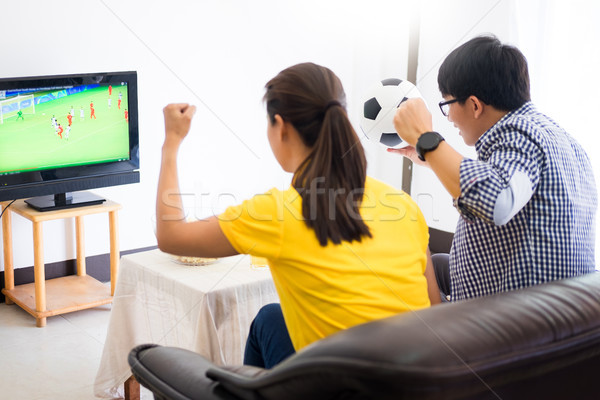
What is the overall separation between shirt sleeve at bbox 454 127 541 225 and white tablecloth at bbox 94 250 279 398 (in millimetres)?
823

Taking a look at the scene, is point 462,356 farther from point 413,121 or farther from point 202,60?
point 202,60

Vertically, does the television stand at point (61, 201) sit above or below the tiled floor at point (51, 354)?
above

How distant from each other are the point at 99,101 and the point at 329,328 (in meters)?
2.17

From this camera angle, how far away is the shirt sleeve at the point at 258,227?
134cm

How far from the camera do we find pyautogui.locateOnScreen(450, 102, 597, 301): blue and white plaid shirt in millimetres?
1445

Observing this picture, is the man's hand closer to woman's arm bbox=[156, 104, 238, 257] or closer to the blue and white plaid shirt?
the blue and white plaid shirt

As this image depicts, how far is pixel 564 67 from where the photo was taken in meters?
3.27

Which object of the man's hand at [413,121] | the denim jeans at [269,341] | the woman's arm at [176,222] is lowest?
the denim jeans at [269,341]

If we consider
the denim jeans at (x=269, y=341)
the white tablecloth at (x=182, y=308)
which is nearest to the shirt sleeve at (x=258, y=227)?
the denim jeans at (x=269, y=341)

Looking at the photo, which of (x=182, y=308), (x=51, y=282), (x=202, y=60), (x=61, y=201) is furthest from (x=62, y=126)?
(x=182, y=308)

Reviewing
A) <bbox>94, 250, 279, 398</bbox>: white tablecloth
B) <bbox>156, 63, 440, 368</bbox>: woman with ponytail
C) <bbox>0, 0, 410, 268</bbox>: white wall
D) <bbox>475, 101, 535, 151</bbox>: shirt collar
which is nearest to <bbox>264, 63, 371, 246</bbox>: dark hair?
<bbox>156, 63, 440, 368</bbox>: woman with ponytail

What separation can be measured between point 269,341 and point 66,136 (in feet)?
6.09

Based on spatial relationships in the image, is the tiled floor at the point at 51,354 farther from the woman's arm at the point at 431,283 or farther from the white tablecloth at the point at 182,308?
the woman's arm at the point at 431,283

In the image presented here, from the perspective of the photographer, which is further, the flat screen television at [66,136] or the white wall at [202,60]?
the white wall at [202,60]
